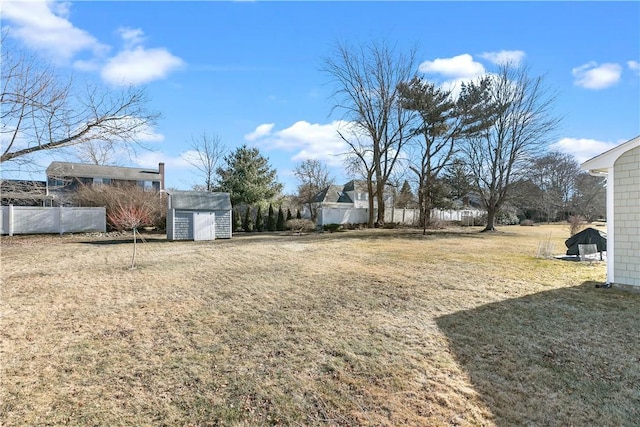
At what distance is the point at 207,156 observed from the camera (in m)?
33.1

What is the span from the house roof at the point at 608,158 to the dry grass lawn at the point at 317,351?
2.53 meters

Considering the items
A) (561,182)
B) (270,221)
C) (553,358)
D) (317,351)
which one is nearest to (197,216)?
(270,221)

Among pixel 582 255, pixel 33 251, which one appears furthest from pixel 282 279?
pixel 33 251

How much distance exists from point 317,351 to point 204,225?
15.6m

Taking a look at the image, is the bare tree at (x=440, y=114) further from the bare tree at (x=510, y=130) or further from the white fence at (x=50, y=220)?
the white fence at (x=50, y=220)

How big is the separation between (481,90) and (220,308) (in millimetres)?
24217

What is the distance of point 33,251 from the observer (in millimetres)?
12906

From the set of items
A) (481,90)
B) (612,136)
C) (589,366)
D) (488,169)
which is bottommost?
(589,366)

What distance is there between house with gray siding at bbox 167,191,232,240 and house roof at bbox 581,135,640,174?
16.0m

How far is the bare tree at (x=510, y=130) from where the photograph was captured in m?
23.8

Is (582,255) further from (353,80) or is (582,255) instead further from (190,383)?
(353,80)

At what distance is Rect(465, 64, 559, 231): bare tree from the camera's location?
23.8 metres

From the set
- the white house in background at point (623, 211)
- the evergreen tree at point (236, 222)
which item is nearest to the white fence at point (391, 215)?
the evergreen tree at point (236, 222)

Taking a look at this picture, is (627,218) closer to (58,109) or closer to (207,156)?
(58,109)
